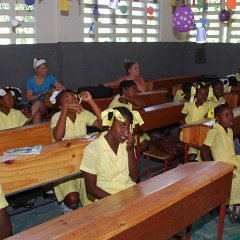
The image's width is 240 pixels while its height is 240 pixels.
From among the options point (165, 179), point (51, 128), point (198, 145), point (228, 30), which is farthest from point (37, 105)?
point (228, 30)

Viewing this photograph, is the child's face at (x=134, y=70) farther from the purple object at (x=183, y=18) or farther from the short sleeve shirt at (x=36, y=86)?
the short sleeve shirt at (x=36, y=86)

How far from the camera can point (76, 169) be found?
111 inches

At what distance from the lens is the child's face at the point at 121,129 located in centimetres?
242

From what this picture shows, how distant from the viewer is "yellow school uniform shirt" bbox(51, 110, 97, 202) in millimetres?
3078

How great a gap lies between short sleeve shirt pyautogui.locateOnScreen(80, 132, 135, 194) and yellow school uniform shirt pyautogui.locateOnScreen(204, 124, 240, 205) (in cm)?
97

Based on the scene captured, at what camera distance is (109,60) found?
7473 mm

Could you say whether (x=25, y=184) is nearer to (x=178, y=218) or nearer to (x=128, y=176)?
(x=128, y=176)

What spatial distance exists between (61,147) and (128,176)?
53 cm

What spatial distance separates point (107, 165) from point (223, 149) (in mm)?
1224

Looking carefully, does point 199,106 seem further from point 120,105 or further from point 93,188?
point 93,188

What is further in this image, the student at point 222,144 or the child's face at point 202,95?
the child's face at point 202,95

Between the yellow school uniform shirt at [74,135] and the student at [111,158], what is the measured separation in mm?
557

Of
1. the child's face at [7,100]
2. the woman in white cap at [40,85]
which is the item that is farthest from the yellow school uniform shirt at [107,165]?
the woman in white cap at [40,85]

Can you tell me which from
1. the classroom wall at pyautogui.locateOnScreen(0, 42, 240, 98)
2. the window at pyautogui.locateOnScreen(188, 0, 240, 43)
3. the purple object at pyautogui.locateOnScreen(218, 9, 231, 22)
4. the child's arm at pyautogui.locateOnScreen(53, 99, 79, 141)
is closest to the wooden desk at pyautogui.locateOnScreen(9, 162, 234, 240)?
the child's arm at pyautogui.locateOnScreen(53, 99, 79, 141)
